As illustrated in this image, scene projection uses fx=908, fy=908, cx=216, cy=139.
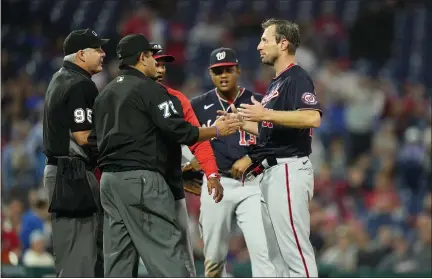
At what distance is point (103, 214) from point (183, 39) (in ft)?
30.4

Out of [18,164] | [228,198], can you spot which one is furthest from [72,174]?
[18,164]

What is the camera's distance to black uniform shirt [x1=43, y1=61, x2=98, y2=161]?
6312mm

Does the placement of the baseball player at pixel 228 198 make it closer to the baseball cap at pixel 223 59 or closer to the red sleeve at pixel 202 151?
the baseball cap at pixel 223 59

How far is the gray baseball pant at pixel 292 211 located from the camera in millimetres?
5969

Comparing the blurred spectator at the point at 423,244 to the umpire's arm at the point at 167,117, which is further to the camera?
the blurred spectator at the point at 423,244

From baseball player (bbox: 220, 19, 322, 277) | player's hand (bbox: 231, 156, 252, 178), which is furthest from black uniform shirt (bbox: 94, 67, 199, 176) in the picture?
player's hand (bbox: 231, 156, 252, 178)

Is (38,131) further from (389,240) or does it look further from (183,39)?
(389,240)

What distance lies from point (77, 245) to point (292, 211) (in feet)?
5.12

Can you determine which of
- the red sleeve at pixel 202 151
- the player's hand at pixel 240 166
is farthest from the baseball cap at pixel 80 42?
the player's hand at pixel 240 166

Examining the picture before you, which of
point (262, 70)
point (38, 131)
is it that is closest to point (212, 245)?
point (38, 131)

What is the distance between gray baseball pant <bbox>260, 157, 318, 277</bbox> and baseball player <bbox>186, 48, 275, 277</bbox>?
1.15 m

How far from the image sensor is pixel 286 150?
6133 mm

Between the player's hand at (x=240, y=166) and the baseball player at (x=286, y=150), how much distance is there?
92cm

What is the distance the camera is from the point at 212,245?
24.5 ft
